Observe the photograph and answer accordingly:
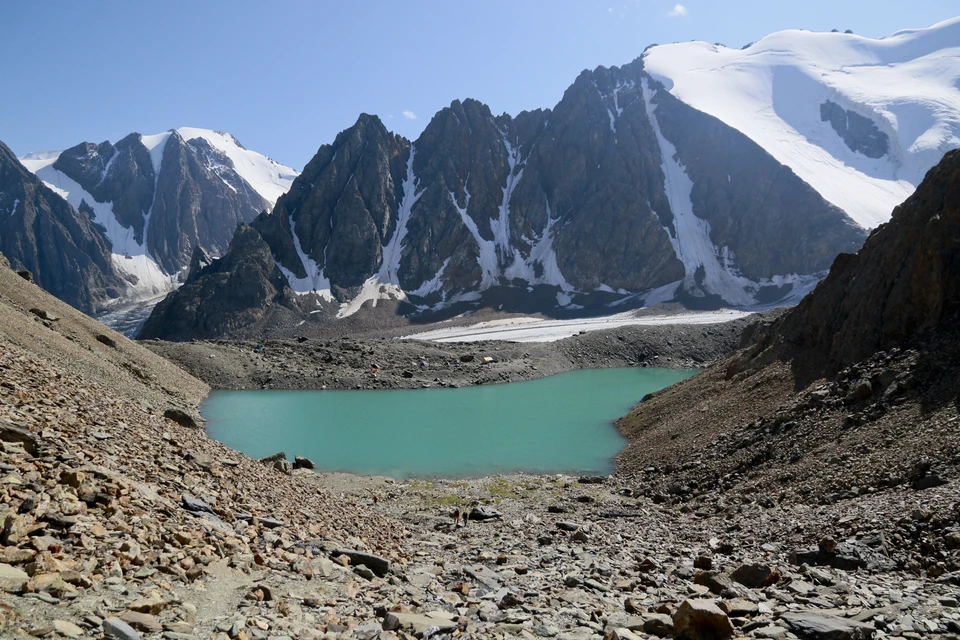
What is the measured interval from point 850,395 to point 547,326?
100 m

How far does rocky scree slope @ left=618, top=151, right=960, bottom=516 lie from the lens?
1842cm

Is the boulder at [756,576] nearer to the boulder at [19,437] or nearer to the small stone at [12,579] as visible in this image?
the small stone at [12,579]

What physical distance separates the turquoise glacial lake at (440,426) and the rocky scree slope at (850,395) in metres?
5.29

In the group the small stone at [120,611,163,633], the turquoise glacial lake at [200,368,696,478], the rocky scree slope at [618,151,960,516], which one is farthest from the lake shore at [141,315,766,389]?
the small stone at [120,611,163,633]

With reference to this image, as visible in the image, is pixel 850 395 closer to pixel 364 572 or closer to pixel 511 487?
pixel 511 487

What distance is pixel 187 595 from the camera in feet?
26.5

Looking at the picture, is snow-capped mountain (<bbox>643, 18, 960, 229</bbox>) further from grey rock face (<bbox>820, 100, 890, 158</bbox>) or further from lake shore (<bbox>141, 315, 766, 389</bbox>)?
lake shore (<bbox>141, 315, 766, 389</bbox>)

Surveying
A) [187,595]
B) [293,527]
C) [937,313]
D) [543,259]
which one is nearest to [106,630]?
[187,595]

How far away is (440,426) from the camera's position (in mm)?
47469

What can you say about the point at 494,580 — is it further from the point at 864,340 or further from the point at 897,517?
the point at 864,340

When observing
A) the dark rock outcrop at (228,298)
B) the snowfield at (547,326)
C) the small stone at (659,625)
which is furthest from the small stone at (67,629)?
the dark rock outcrop at (228,298)

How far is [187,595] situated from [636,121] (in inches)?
7267

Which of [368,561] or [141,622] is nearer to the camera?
[141,622]

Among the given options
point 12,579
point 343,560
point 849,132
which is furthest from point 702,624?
point 849,132
